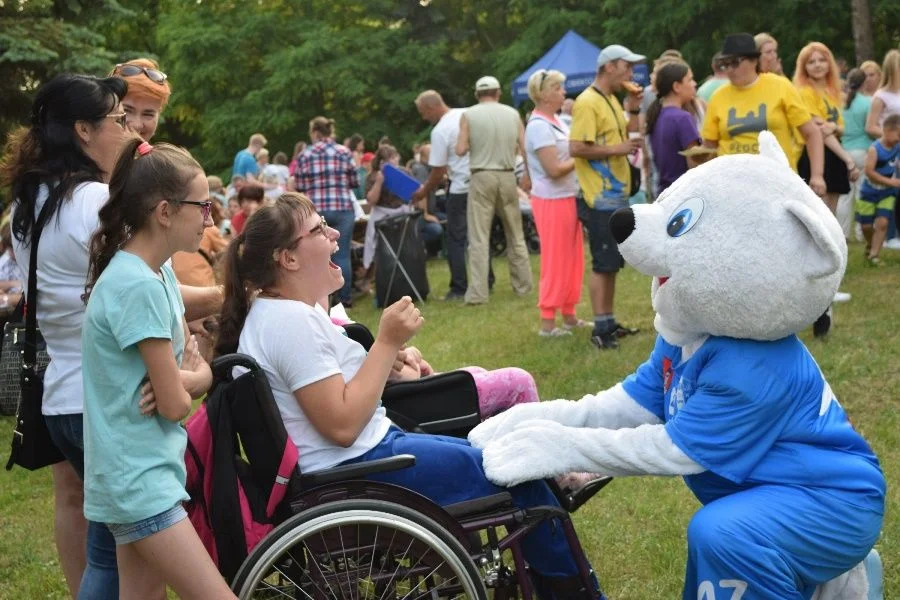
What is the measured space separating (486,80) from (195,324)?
24.9ft

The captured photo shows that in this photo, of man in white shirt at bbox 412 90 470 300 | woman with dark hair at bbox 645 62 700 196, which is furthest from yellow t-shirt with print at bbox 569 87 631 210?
man in white shirt at bbox 412 90 470 300

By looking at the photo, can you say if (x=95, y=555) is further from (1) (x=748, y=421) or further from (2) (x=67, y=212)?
(1) (x=748, y=421)

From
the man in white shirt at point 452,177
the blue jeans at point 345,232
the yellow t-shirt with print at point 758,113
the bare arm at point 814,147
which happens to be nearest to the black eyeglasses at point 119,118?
the yellow t-shirt with print at point 758,113

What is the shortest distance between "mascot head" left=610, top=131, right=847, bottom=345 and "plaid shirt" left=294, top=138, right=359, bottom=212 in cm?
874

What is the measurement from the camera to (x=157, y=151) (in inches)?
122

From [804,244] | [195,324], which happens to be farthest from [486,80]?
[804,244]

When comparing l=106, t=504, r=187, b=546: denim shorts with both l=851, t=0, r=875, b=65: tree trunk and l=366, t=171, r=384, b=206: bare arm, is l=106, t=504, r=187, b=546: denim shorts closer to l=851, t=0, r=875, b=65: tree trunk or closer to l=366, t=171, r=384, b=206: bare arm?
l=366, t=171, r=384, b=206: bare arm

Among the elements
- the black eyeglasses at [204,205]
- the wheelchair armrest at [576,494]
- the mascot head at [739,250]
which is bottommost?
the wheelchair armrest at [576,494]

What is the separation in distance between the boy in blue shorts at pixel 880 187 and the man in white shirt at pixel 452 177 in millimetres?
3715

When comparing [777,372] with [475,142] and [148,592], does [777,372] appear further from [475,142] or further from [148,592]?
[475,142]

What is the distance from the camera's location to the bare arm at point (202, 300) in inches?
149

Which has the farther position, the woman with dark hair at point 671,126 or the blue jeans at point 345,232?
the blue jeans at point 345,232

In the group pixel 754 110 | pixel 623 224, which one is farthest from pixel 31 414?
pixel 754 110

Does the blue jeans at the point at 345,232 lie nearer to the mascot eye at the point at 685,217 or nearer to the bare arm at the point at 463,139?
the bare arm at the point at 463,139
